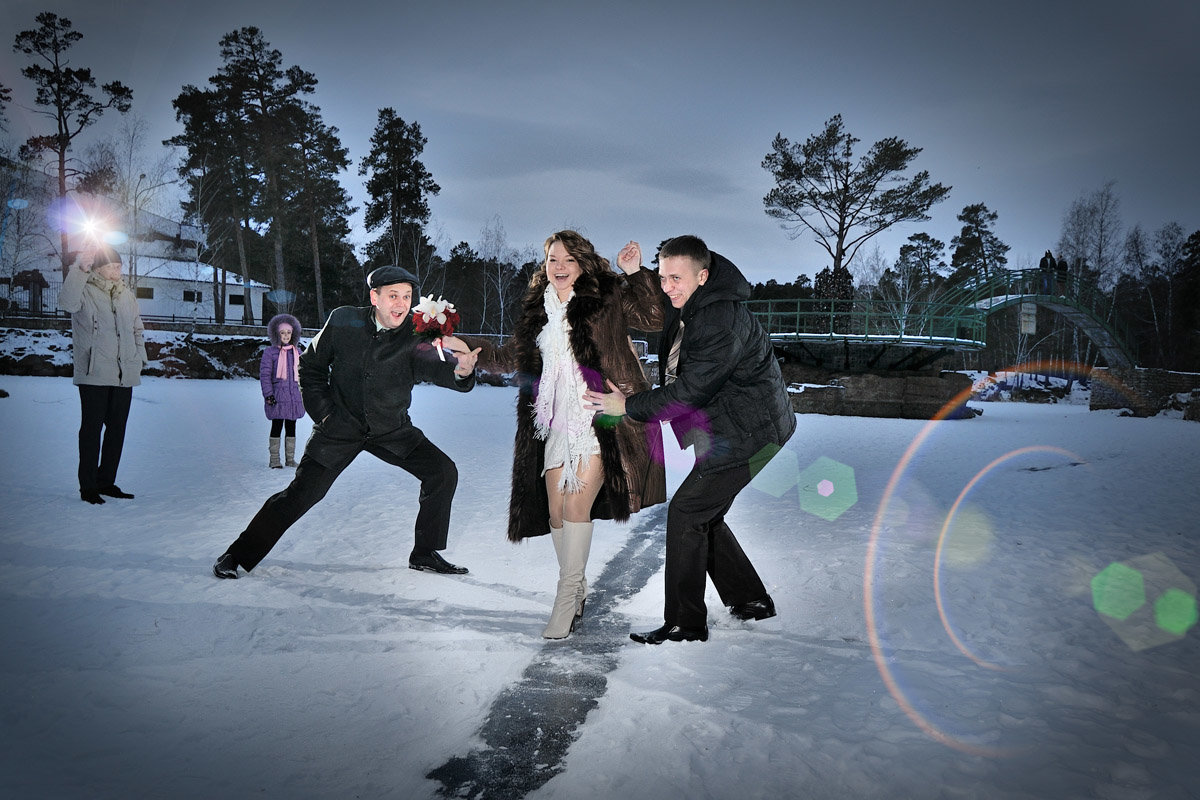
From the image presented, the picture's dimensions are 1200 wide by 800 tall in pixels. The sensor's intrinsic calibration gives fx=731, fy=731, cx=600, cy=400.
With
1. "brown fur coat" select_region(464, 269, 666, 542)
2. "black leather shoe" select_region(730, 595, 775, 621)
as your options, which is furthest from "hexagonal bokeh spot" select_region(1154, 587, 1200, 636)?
"brown fur coat" select_region(464, 269, 666, 542)

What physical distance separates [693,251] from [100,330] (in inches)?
236

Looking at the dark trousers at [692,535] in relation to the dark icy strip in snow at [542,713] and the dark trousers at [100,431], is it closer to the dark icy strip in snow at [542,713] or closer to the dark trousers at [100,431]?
the dark icy strip in snow at [542,713]

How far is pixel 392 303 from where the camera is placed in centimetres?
457

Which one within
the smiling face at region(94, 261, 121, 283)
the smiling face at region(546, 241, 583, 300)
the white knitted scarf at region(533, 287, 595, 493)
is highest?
the smiling face at region(94, 261, 121, 283)

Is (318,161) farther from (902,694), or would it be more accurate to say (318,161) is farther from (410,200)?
(902,694)

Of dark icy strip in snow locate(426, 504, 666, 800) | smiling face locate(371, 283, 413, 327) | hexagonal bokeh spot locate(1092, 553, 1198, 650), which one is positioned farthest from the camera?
smiling face locate(371, 283, 413, 327)

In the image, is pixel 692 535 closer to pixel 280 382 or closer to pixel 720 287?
pixel 720 287

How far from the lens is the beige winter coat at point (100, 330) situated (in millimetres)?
6625

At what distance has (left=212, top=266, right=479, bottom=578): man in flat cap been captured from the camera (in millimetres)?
4477

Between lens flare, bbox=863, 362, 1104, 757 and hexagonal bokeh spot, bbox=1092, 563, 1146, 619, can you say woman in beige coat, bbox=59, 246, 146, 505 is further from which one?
hexagonal bokeh spot, bbox=1092, 563, 1146, 619

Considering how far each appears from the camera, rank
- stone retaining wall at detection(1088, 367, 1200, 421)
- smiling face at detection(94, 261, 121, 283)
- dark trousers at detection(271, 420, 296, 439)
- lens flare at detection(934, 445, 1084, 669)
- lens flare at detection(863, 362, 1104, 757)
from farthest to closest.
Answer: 1. stone retaining wall at detection(1088, 367, 1200, 421)
2. dark trousers at detection(271, 420, 296, 439)
3. smiling face at detection(94, 261, 121, 283)
4. lens flare at detection(934, 445, 1084, 669)
5. lens flare at detection(863, 362, 1104, 757)

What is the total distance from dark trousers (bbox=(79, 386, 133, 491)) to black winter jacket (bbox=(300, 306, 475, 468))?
10.7 feet

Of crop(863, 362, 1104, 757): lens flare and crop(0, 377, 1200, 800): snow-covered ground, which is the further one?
crop(863, 362, 1104, 757): lens flare

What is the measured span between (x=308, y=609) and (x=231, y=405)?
14.7 metres
